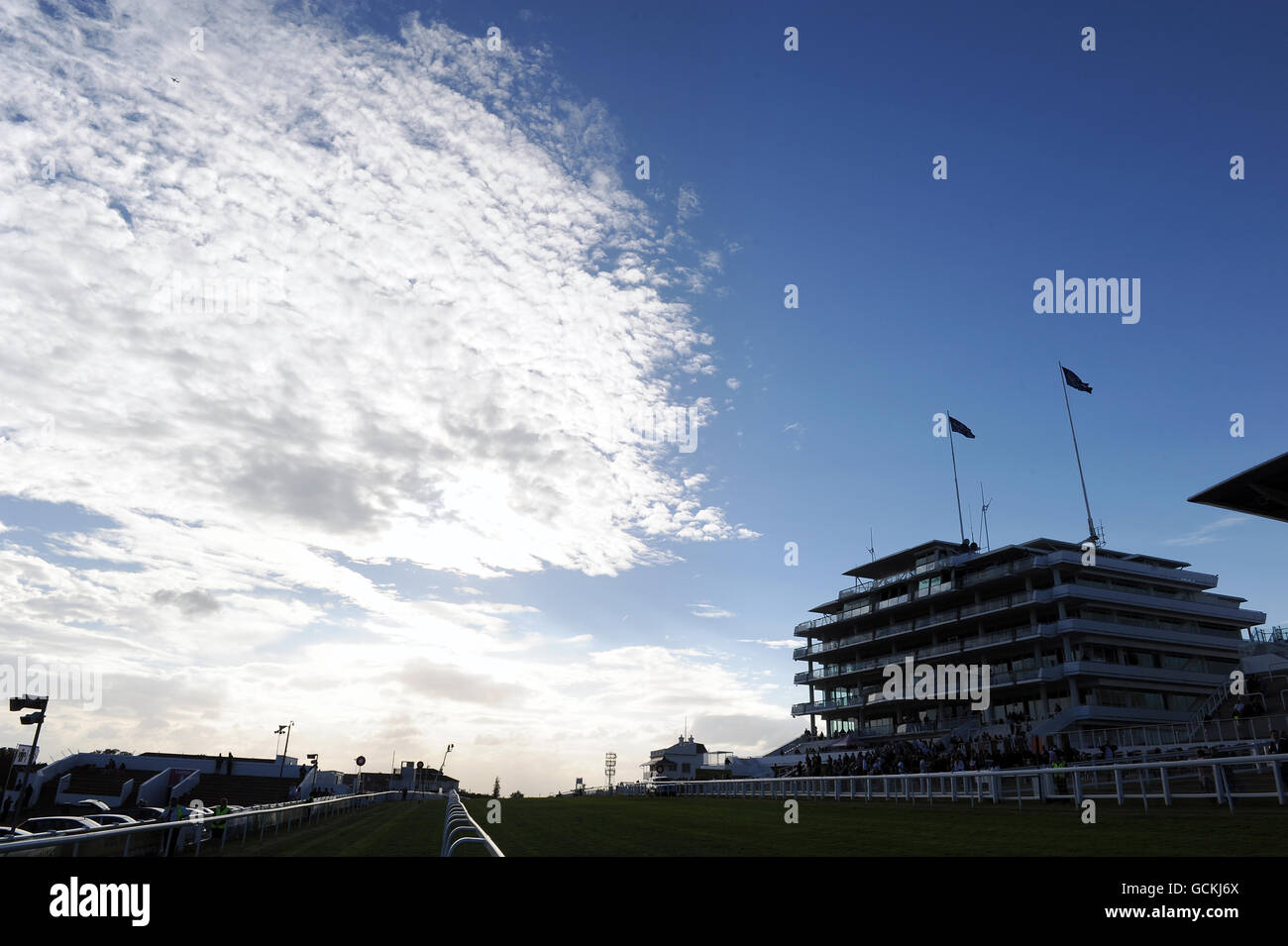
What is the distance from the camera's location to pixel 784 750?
8894cm

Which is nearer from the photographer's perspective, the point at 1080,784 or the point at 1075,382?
the point at 1080,784

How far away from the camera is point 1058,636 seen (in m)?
58.7

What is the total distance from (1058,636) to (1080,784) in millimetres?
44566

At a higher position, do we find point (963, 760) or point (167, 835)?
point (167, 835)

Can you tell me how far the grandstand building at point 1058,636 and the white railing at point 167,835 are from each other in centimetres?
5150

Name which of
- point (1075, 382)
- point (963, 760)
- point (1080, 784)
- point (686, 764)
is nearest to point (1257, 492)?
point (1080, 784)

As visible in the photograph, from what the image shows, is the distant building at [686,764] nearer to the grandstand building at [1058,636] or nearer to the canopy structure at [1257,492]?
the grandstand building at [1058,636]

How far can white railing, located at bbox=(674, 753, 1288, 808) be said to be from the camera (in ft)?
54.2

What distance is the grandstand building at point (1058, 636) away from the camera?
58.2 metres

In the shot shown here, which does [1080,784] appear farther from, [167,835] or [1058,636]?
[1058,636]

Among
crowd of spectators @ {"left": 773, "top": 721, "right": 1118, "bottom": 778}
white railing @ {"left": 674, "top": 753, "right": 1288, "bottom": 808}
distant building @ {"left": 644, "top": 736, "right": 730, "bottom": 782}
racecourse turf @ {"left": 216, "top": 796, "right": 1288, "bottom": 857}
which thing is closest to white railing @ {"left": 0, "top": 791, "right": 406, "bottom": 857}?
racecourse turf @ {"left": 216, "top": 796, "right": 1288, "bottom": 857}

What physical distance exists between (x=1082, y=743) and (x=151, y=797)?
58001 millimetres
